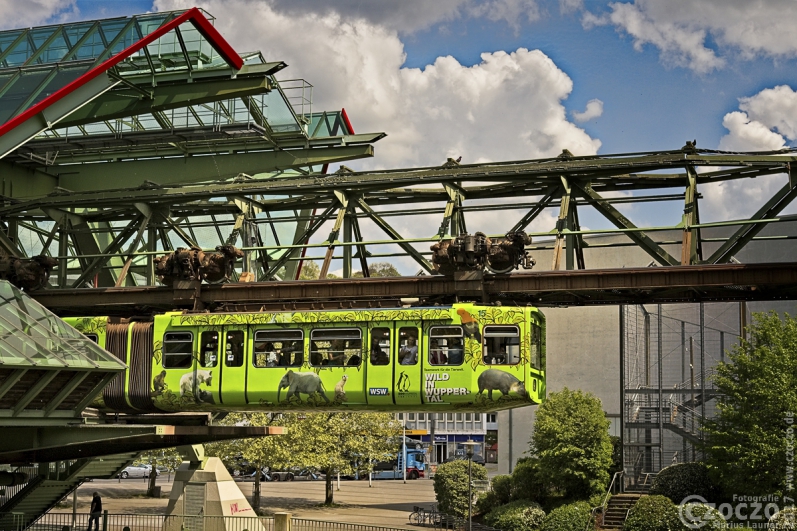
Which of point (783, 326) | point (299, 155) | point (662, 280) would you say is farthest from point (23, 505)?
point (783, 326)

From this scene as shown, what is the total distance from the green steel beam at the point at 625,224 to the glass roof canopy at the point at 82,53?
528 inches

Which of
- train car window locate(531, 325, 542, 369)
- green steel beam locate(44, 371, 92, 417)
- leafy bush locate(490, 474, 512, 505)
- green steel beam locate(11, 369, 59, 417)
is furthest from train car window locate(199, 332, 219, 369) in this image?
leafy bush locate(490, 474, 512, 505)

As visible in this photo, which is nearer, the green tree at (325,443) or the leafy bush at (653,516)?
the leafy bush at (653,516)

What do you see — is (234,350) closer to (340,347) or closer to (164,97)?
(340,347)

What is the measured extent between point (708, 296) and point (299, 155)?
19.4 m

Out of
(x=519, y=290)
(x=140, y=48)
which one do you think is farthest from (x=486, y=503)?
(x=140, y=48)

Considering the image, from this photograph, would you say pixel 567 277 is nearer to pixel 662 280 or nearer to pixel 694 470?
pixel 662 280

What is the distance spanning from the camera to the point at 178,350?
25.1 m

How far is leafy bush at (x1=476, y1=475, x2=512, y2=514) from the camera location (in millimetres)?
46031

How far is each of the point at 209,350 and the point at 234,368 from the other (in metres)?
0.90

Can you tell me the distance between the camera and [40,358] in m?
23.6

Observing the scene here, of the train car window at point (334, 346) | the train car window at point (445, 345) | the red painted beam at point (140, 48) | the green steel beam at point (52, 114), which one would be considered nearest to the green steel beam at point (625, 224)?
the train car window at point (445, 345)

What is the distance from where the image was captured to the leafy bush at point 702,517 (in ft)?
108

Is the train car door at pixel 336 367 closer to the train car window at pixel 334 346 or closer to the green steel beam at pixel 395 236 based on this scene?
the train car window at pixel 334 346
